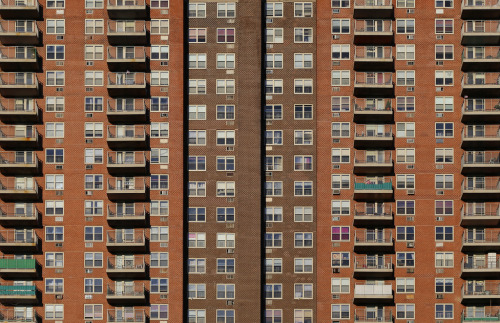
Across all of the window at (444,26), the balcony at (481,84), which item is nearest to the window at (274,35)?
the window at (444,26)

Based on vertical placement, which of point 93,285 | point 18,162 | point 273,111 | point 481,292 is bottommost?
point 481,292

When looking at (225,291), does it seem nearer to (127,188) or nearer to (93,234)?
(127,188)

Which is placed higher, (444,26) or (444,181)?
(444,26)

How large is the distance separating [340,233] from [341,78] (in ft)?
55.4

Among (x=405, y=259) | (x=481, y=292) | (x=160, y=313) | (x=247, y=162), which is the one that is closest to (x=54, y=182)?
(x=160, y=313)

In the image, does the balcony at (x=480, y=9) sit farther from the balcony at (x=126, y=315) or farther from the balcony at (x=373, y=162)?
the balcony at (x=126, y=315)

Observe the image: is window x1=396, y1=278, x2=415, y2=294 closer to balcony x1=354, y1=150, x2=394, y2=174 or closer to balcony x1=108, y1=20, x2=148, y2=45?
balcony x1=354, y1=150, x2=394, y2=174

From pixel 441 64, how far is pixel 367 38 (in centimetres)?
866

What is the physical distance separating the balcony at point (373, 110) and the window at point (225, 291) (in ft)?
73.9

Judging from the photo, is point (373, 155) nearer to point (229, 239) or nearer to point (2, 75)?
point (229, 239)

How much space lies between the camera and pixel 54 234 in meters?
88.5

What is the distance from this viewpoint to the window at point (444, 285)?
3460 inches

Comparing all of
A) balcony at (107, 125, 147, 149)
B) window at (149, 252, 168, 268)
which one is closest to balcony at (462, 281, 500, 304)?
window at (149, 252, 168, 268)

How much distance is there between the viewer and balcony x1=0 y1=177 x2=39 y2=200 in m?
87.6
